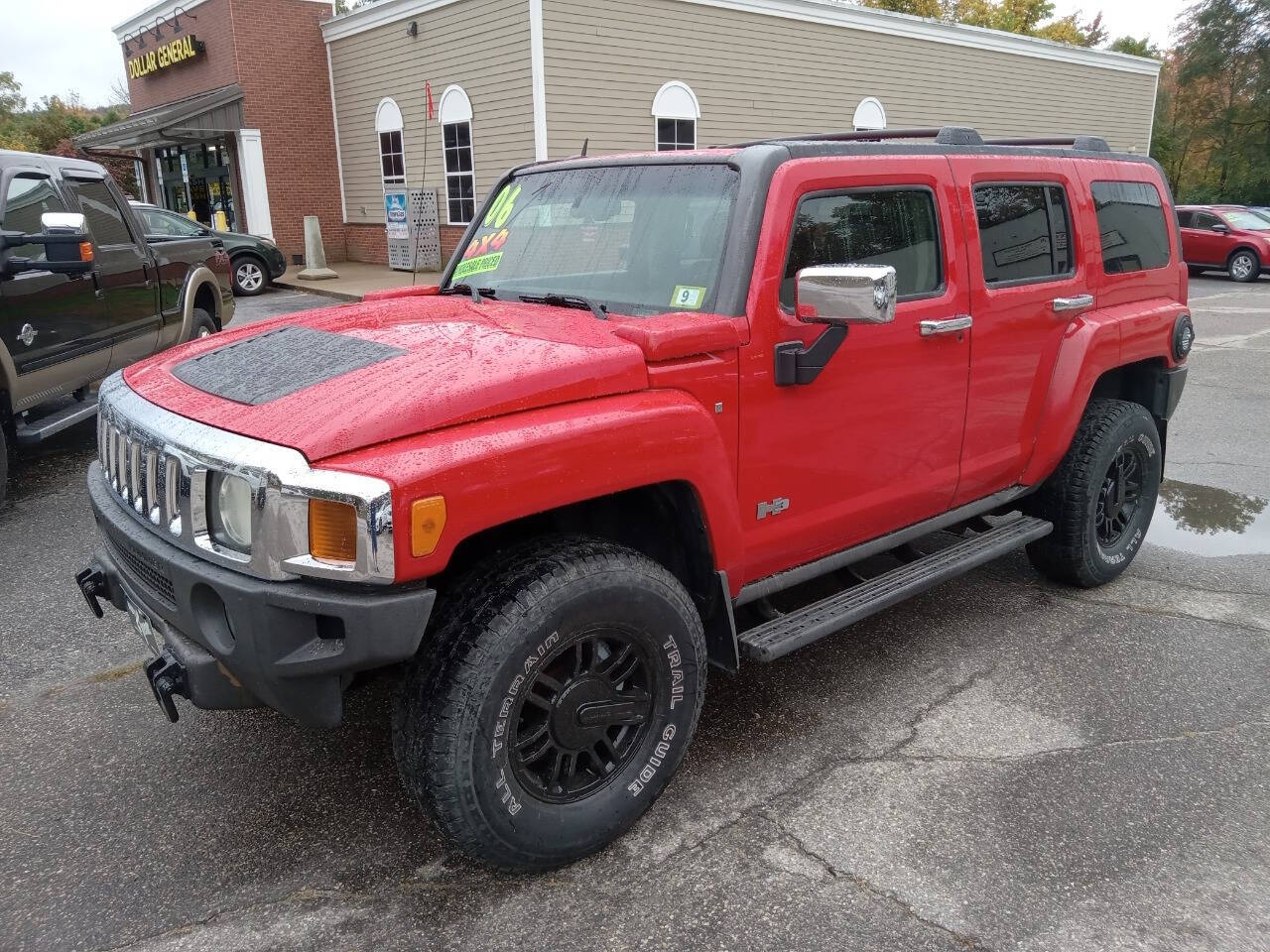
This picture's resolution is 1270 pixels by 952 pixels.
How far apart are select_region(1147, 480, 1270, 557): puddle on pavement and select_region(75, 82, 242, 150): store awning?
61.4 feet

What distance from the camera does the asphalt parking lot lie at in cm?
241

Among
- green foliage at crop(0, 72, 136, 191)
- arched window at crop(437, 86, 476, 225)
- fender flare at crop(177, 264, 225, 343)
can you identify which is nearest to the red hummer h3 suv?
fender flare at crop(177, 264, 225, 343)

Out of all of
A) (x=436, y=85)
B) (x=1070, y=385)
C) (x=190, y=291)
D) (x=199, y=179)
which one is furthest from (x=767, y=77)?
(x=1070, y=385)

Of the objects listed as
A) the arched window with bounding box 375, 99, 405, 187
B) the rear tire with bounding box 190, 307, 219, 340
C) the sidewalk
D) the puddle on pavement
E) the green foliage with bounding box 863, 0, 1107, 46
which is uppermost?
the green foliage with bounding box 863, 0, 1107, 46

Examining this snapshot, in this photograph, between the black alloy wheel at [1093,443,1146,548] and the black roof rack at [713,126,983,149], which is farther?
the black alloy wheel at [1093,443,1146,548]

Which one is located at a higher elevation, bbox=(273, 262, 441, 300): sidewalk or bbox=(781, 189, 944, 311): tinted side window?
bbox=(781, 189, 944, 311): tinted side window

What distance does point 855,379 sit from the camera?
10.3 feet

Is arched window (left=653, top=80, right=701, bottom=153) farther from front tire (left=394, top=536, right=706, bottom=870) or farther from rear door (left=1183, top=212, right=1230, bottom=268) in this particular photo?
front tire (left=394, top=536, right=706, bottom=870)

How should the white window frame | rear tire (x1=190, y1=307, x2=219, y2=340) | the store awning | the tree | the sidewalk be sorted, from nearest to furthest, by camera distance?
rear tire (x1=190, y1=307, x2=219, y2=340), the sidewalk, the white window frame, the store awning, the tree

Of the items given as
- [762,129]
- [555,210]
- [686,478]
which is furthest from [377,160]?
[686,478]

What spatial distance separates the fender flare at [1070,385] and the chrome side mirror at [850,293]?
1.71 m

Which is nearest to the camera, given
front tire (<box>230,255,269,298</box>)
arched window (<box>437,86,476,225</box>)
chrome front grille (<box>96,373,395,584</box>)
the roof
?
chrome front grille (<box>96,373,395,584</box>)

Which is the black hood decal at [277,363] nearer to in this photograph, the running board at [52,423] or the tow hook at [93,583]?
the tow hook at [93,583]

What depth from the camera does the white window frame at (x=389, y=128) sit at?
60.3ft
